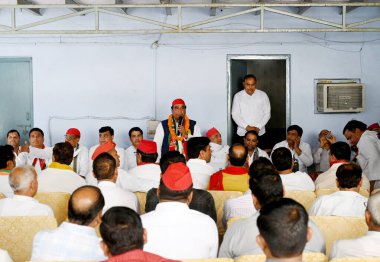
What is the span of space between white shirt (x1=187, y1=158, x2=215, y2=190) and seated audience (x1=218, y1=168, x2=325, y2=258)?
2.10m

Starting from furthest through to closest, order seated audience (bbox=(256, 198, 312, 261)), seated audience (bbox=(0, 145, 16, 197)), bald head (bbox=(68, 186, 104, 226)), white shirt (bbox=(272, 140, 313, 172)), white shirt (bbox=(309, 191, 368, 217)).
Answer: white shirt (bbox=(272, 140, 313, 172)) < seated audience (bbox=(0, 145, 16, 197)) < white shirt (bbox=(309, 191, 368, 217)) < bald head (bbox=(68, 186, 104, 226)) < seated audience (bbox=(256, 198, 312, 261))

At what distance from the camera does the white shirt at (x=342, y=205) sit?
14.2 ft

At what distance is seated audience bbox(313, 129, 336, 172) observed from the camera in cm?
848

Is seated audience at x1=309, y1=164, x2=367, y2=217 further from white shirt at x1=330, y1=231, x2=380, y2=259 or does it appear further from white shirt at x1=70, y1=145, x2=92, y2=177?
white shirt at x1=70, y1=145, x2=92, y2=177

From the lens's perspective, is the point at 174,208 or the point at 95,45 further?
the point at 95,45

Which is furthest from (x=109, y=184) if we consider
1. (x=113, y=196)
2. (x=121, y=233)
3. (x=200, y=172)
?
(x=121, y=233)

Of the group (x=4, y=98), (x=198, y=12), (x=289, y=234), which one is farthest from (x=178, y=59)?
(x=289, y=234)

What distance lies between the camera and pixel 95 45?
9445mm

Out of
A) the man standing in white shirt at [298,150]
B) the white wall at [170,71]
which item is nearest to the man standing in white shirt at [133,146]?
the white wall at [170,71]

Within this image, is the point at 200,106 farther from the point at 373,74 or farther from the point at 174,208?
the point at 174,208

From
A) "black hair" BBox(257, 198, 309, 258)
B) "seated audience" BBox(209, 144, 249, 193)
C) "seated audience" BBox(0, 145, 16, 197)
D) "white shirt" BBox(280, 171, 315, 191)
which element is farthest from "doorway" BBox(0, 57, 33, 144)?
"black hair" BBox(257, 198, 309, 258)

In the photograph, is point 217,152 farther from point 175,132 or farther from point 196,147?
point 196,147

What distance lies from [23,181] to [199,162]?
6.78 feet

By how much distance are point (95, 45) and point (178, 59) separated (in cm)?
135
